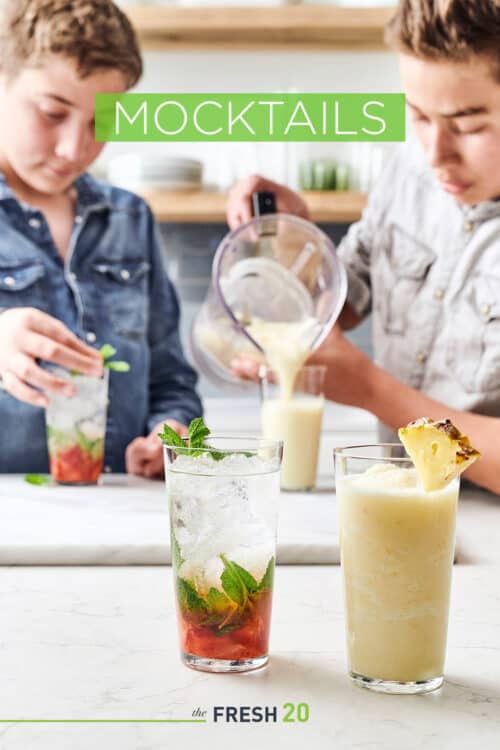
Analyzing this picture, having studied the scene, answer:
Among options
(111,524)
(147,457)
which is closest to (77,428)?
(147,457)

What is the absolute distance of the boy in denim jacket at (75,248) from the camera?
1.58m

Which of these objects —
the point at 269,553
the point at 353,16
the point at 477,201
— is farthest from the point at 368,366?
the point at 353,16

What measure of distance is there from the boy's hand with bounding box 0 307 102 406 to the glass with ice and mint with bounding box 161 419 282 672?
676 mm

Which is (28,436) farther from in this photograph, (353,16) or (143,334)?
(353,16)

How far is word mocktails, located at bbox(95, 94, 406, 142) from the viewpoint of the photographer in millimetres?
2435

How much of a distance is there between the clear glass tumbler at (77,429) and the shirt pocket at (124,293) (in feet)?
1.31


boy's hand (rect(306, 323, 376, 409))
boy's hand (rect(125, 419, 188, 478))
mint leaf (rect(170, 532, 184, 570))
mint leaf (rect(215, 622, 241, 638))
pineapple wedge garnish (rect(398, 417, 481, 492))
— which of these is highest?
boy's hand (rect(306, 323, 376, 409))

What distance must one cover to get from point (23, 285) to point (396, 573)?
1.22 meters

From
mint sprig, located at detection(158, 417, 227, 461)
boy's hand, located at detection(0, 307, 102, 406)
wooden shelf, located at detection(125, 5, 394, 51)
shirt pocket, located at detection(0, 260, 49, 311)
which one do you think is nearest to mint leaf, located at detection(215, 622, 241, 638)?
mint sprig, located at detection(158, 417, 227, 461)

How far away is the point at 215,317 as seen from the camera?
1.76 metres

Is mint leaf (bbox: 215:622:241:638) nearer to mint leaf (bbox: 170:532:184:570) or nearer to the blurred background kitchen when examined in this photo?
mint leaf (bbox: 170:532:184:570)

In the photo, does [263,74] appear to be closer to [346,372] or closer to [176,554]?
[346,372]

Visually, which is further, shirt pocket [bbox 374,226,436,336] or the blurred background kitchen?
the blurred background kitchen

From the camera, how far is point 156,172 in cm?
274
